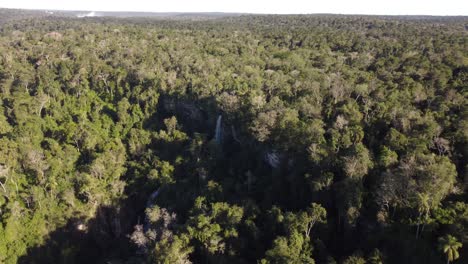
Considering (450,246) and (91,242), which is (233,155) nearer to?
(91,242)

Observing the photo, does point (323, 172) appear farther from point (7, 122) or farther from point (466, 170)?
point (7, 122)

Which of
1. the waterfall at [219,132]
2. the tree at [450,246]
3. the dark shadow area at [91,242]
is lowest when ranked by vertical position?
the dark shadow area at [91,242]

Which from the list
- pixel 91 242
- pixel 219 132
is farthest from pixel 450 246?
→ pixel 91 242

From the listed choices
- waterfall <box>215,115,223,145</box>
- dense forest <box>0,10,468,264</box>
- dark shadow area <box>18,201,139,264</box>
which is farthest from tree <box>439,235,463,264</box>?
waterfall <box>215,115,223,145</box>

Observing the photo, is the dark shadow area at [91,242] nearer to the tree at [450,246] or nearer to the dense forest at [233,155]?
the dense forest at [233,155]

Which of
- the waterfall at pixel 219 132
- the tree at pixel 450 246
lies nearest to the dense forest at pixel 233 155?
the tree at pixel 450 246

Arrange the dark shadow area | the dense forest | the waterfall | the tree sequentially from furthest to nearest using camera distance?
the waterfall < the dark shadow area < the dense forest < the tree

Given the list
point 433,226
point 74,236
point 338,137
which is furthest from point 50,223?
point 433,226

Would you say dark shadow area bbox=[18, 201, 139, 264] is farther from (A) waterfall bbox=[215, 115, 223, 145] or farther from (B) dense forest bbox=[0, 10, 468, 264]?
(A) waterfall bbox=[215, 115, 223, 145]
